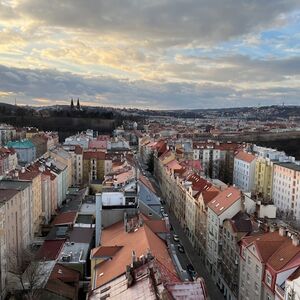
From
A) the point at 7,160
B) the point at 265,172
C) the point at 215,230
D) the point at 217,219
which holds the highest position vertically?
the point at 7,160

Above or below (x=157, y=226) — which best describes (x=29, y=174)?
above

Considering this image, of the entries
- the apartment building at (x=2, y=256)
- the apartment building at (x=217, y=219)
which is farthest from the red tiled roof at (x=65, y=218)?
the apartment building at (x=217, y=219)

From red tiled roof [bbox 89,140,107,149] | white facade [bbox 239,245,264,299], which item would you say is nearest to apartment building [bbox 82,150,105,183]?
red tiled roof [bbox 89,140,107,149]

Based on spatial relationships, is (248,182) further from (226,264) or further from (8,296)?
(8,296)

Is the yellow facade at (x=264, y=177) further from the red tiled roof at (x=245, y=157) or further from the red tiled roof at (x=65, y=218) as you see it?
the red tiled roof at (x=65, y=218)

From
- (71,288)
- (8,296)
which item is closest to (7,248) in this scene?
(8,296)

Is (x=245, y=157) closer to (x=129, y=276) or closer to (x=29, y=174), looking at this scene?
(x=29, y=174)

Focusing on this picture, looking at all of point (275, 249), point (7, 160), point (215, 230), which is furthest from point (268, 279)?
point (7, 160)
